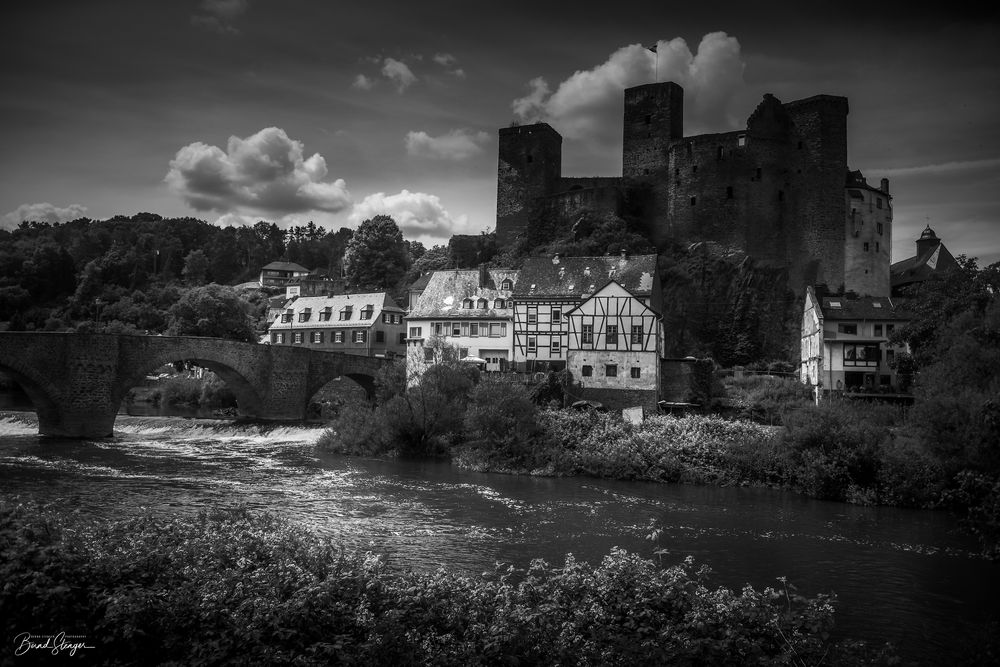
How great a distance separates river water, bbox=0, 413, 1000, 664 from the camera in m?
15.1

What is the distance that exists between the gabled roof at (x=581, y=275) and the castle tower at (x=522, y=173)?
22.3 meters

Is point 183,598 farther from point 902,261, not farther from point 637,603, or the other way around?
point 902,261

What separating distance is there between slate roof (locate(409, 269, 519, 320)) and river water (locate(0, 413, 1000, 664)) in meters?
16.7

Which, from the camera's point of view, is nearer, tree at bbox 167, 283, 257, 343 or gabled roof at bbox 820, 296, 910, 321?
gabled roof at bbox 820, 296, 910, 321

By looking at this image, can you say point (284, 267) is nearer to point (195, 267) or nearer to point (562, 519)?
point (195, 267)

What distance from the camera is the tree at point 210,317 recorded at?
6875 cm

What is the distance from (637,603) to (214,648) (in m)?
5.72

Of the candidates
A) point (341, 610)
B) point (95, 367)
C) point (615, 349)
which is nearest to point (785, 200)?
point (615, 349)

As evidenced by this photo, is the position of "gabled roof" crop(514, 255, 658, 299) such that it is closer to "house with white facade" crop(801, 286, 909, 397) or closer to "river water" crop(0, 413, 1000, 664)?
"house with white facade" crop(801, 286, 909, 397)

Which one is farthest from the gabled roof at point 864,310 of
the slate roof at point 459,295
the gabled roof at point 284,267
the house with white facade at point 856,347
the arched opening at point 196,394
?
the gabled roof at point 284,267

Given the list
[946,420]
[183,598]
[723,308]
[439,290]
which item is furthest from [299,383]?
[183,598]

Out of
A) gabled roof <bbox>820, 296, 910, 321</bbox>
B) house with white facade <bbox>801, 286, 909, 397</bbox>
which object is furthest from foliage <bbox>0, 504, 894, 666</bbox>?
gabled roof <bbox>820, 296, 910, 321</bbox>

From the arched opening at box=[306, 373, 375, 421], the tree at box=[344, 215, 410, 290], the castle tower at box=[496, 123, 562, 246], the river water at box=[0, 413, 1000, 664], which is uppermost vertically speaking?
the castle tower at box=[496, 123, 562, 246]

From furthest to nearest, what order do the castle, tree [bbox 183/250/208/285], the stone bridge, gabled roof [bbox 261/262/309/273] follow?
1. gabled roof [bbox 261/262/309/273]
2. tree [bbox 183/250/208/285]
3. the castle
4. the stone bridge
